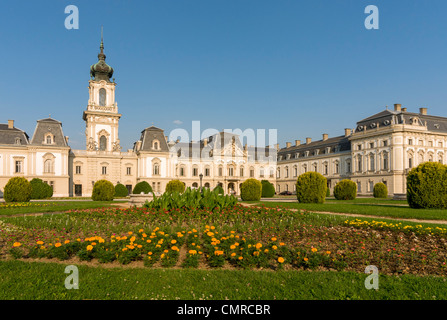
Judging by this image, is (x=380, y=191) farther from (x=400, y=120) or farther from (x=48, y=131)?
(x=48, y=131)

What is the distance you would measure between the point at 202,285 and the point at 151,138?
48.8 metres

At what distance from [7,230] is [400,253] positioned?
1059cm

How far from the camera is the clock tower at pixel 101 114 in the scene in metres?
51.2

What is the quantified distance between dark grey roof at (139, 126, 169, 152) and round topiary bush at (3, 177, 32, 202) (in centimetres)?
2706

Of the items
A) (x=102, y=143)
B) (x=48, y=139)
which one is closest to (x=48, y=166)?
(x=48, y=139)

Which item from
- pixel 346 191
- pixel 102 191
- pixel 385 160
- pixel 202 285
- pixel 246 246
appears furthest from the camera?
pixel 385 160

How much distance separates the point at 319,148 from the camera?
67188 mm

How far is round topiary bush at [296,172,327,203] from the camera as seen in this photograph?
25.0 m

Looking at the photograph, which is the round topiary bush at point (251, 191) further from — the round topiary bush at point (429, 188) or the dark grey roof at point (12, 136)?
the dark grey roof at point (12, 136)

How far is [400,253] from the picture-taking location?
306 inches

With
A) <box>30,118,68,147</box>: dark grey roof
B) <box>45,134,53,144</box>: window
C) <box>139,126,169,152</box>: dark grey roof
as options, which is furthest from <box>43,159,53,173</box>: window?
<box>139,126,169,152</box>: dark grey roof

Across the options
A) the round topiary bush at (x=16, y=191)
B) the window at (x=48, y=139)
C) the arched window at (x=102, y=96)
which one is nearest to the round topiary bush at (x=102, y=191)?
the round topiary bush at (x=16, y=191)

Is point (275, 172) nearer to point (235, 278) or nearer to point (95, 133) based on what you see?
point (95, 133)
